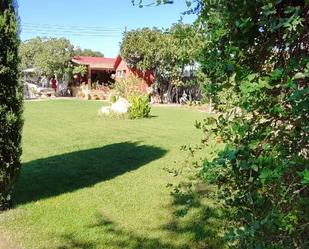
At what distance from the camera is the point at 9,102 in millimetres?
6535

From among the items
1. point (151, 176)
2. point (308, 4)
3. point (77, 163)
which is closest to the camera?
point (308, 4)

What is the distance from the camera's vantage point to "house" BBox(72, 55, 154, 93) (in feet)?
143

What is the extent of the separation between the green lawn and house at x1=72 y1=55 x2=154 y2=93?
29649 millimetres

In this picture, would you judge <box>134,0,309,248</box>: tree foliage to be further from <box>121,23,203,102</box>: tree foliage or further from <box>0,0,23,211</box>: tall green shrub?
<box>121,23,203,102</box>: tree foliage

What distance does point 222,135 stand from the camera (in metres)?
2.58

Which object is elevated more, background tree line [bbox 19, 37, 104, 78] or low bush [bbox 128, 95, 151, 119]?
background tree line [bbox 19, 37, 104, 78]

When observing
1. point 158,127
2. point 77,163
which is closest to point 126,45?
point 158,127

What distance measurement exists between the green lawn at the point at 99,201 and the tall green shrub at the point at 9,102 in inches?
22.7

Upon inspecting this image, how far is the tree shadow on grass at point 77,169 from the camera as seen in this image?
796 cm

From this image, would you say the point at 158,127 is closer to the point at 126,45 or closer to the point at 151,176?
the point at 151,176

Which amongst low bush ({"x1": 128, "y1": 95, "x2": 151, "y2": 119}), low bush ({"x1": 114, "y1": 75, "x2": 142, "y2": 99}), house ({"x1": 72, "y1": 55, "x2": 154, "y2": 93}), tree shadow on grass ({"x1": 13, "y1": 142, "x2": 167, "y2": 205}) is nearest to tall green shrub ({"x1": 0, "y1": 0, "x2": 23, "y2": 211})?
tree shadow on grass ({"x1": 13, "y1": 142, "x2": 167, "y2": 205})

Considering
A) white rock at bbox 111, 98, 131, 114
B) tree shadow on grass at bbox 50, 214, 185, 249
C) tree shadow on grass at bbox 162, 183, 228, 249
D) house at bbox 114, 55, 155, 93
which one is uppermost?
house at bbox 114, 55, 155, 93

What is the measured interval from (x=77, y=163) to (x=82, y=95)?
35.6 m

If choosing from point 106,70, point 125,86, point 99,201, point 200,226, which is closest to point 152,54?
point 125,86
